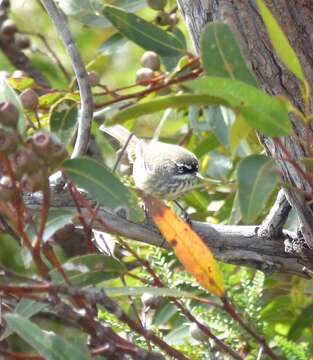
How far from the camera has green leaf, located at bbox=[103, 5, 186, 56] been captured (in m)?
2.26

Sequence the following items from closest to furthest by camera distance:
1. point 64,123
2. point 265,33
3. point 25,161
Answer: point 25,161 < point 265,33 < point 64,123

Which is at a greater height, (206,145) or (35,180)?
(35,180)

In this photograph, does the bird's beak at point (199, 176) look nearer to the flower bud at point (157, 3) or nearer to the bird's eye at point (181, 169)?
the bird's eye at point (181, 169)

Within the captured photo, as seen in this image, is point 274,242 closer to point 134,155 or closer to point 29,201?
point 29,201

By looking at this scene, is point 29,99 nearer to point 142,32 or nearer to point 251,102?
point 142,32

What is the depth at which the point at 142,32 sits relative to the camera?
2.30 meters

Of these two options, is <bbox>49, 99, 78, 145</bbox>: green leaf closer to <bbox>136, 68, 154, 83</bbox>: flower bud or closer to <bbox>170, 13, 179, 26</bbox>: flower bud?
<bbox>136, 68, 154, 83</bbox>: flower bud

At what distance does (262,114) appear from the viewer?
1504mm

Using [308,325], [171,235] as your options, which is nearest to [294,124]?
[171,235]

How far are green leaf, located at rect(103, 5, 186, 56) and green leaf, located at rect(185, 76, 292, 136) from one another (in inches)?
33.0

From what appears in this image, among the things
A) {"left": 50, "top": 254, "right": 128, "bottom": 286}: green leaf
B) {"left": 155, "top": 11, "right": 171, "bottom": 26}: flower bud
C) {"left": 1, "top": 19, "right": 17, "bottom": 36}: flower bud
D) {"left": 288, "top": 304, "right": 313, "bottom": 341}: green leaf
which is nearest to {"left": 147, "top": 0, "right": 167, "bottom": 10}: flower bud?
{"left": 155, "top": 11, "right": 171, "bottom": 26}: flower bud

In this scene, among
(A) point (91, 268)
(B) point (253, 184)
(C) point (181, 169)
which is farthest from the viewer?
(C) point (181, 169)

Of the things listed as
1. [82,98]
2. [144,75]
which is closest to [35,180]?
[82,98]

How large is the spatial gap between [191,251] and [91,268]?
0.25 m
